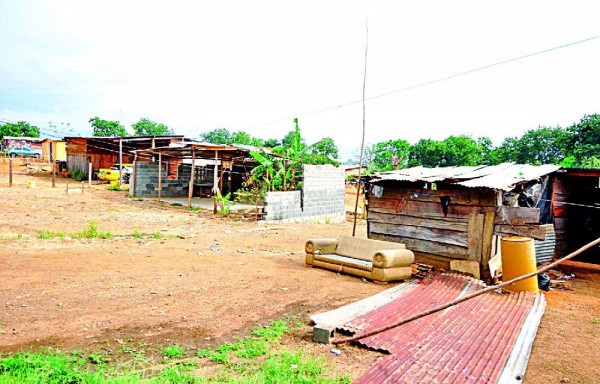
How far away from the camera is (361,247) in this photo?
7980 millimetres

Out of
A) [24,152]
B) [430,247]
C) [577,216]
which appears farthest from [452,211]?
[24,152]

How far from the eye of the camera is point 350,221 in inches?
720

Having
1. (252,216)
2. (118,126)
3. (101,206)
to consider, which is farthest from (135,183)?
(118,126)

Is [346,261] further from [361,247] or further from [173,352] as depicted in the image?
[173,352]

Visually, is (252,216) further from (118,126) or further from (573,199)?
(118,126)

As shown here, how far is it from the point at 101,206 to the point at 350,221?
35.1 feet

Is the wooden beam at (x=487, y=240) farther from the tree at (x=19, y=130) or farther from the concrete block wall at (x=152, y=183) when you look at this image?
the tree at (x=19, y=130)

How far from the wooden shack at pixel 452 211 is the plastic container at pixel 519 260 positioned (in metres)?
0.31

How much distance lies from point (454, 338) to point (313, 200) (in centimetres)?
1239

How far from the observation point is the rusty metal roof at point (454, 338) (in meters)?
3.71

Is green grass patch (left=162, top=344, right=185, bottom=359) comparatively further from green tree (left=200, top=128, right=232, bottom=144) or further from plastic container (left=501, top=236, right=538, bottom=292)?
green tree (left=200, top=128, right=232, bottom=144)

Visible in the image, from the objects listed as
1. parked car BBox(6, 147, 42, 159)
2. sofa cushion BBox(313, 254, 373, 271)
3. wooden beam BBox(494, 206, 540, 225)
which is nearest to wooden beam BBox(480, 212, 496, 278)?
wooden beam BBox(494, 206, 540, 225)

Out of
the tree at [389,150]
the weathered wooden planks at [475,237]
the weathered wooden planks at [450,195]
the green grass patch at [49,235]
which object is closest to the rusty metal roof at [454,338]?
the weathered wooden planks at [475,237]

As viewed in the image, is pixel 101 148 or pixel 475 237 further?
pixel 101 148
